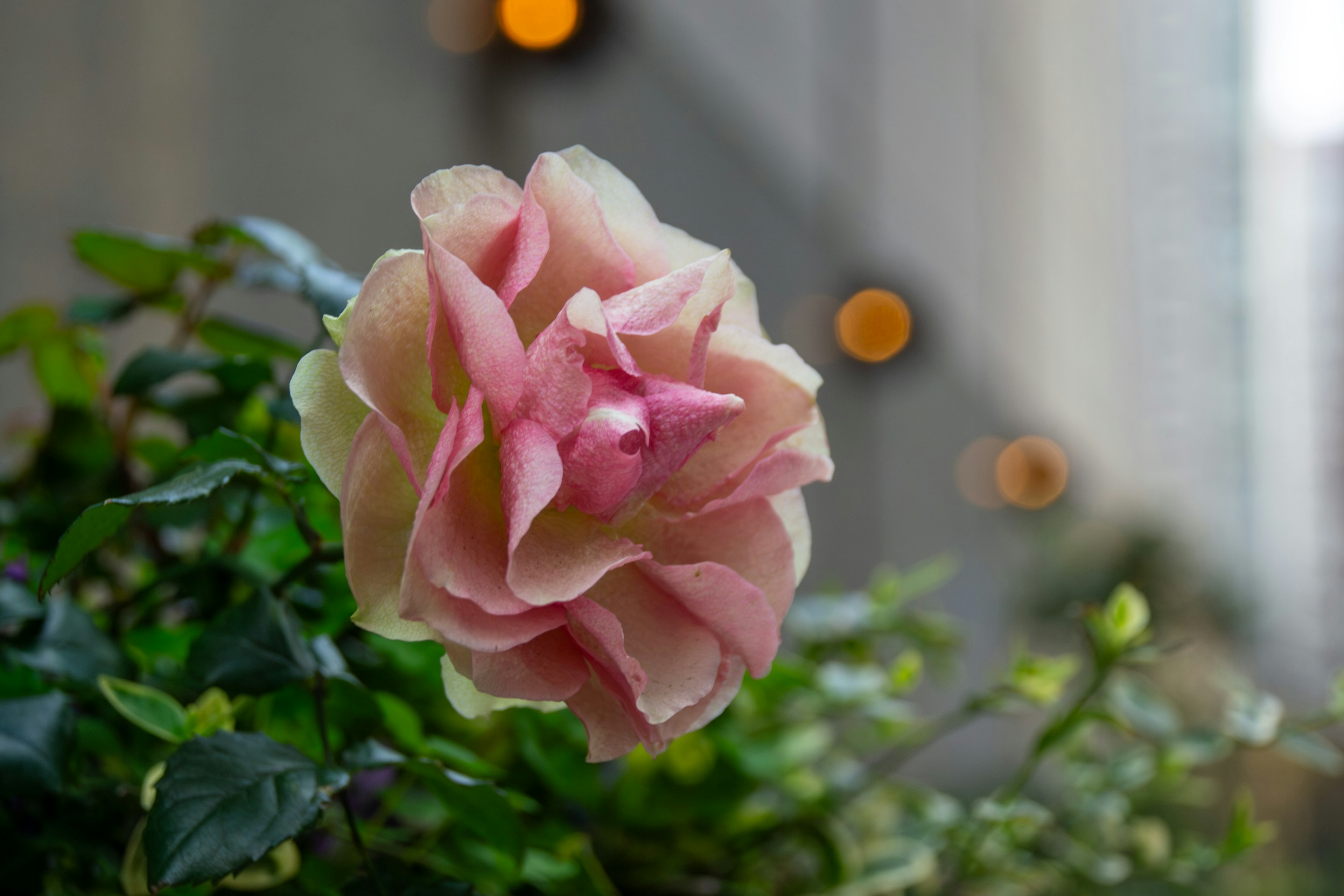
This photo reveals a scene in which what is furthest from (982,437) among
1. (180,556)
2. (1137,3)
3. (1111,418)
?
(180,556)

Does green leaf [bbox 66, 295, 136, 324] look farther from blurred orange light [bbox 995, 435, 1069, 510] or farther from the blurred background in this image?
blurred orange light [bbox 995, 435, 1069, 510]

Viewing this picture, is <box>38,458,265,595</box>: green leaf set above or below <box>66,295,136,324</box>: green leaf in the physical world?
below

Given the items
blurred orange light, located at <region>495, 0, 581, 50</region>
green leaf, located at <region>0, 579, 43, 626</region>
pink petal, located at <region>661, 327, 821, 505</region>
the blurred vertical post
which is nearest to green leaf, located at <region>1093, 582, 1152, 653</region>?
pink petal, located at <region>661, 327, 821, 505</region>

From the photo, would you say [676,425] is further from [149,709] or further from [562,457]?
[149,709]

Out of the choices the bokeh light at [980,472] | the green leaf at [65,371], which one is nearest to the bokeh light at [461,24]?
the green leaf at [65,371]

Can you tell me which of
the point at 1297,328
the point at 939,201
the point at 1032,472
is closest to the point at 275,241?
the point at 939,201

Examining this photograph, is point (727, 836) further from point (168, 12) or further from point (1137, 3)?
point (1137, 3)

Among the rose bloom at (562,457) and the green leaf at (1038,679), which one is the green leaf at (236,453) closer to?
the rose bloom at (562,457)
